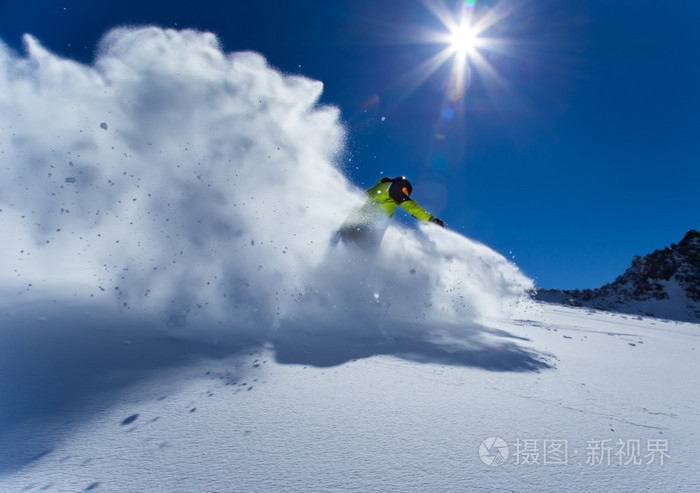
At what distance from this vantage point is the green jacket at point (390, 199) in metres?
6.63

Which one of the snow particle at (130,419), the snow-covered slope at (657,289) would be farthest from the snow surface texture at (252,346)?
the snow-covered slope at (657,289)

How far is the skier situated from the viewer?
6.83 metres

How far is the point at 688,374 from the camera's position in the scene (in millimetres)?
3723

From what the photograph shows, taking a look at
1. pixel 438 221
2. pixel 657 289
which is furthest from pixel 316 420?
pixel 657 289

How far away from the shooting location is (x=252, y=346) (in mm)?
3373

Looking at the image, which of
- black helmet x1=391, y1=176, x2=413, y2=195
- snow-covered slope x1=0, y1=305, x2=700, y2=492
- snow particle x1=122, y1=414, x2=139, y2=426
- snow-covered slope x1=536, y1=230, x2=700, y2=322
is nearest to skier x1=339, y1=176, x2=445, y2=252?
black helmet x1=391, y1=176, x2=413, y2=195

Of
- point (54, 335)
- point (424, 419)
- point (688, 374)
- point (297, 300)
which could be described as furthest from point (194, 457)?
point (688, 374)

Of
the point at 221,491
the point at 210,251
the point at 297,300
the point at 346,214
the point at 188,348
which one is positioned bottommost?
the point at 221,491

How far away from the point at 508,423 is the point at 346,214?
19.3 ft

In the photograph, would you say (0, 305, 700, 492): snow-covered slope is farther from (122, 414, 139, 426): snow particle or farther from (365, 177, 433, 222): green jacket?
(365, 177, 433, 222): green jacket

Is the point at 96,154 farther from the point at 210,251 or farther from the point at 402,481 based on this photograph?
the point at 402,481

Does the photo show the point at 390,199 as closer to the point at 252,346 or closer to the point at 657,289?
the point at 252,346

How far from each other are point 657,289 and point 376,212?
227ft

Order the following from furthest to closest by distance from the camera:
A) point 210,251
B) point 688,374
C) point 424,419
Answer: point 210,251, point 688,374, point 424,419
